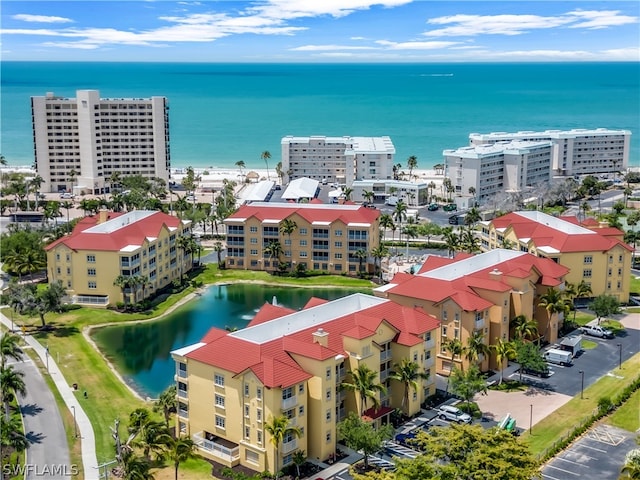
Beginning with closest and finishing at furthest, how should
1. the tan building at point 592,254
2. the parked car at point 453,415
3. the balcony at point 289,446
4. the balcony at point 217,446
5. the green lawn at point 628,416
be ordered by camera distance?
the balcony at point 289,446 → the balcony at point 217,446 → the green lawn at point 628,416 → the parked car at point 453,415 → the tan building at point 592,254

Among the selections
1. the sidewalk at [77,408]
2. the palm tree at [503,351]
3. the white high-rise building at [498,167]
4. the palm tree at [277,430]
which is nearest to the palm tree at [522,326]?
the palm tree at [503,351]

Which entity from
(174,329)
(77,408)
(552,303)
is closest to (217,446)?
(77,408)

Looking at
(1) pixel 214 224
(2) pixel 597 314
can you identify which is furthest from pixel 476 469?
(1) pixel 214 224

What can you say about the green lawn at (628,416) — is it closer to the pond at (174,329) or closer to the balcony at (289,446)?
the balcony at (289,446)

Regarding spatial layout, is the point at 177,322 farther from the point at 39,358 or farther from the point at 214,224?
the point at 214,224

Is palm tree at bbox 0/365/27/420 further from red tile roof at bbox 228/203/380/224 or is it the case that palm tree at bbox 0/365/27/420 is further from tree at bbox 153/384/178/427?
red tile roof at bbox 228/203/380/224

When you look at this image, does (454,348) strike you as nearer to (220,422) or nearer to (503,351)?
(503,351)

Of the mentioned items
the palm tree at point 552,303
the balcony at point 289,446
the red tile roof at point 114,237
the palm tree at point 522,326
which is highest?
the red tile roof at point 114,237
